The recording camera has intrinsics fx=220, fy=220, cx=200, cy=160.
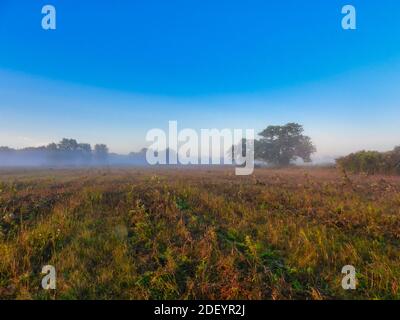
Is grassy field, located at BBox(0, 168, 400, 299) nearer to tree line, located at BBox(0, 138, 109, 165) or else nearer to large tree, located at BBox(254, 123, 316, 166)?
large tree, located at BBox(254, 123, 316, 166)

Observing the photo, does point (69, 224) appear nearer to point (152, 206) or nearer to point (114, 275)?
point (152, 206)

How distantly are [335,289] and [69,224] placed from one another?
6.94m

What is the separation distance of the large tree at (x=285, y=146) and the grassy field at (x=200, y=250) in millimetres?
47237

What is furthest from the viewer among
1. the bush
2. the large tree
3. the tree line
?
the tree line

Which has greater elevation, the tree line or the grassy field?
the tree line

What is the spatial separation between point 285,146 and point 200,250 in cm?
5359

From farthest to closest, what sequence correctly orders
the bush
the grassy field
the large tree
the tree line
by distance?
the tree line < the large tree < the bush < the grassy field

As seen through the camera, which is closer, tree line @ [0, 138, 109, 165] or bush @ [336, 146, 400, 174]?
bush @ [336, 146, 400, 174]

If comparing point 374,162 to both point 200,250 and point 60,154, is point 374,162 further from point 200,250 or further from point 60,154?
point 60,154

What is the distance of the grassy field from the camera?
3850mm

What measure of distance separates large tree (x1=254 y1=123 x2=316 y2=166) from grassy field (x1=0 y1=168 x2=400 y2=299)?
4724cm

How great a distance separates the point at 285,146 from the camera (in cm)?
5397

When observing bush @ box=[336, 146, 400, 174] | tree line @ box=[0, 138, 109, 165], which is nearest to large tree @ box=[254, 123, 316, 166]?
bush @ box=[336, 146, 400, 174]

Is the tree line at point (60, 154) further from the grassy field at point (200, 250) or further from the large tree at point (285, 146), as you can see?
the grassy field at point (200, 250)
